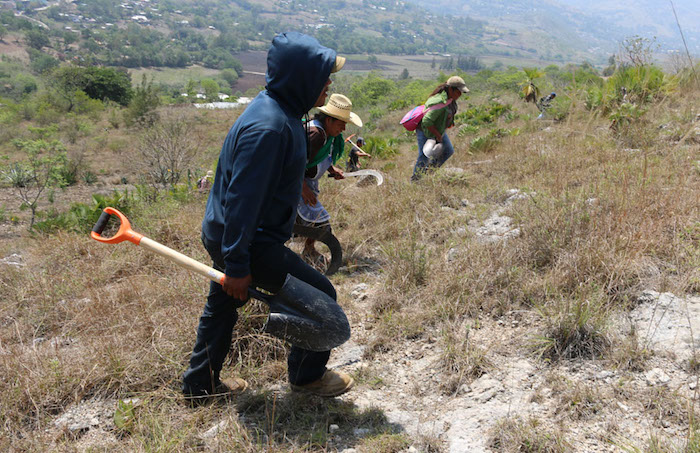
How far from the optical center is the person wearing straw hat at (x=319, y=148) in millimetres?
3449

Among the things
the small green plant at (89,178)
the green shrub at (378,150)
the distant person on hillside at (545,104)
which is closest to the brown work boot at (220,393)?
the green shrub at (378,150)

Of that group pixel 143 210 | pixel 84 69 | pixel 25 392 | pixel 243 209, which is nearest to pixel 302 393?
pixel 243 209

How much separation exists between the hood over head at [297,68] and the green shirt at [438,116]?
352cm

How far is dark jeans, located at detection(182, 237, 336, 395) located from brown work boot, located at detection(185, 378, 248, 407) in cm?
2

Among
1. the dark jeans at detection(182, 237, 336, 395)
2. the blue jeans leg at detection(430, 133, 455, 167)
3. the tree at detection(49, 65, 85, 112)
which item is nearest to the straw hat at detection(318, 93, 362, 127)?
the dark jeans at detection(182, 237, 336, 395)

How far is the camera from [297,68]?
1.89 metres

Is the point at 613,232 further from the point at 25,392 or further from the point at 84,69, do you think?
the point at 84,69

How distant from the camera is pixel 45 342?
281 cm

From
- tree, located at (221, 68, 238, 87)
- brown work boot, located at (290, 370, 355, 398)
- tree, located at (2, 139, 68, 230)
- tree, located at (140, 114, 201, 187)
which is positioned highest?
brown work boot, located at (290, 370, 355, 398)

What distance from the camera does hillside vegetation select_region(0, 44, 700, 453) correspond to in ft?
6.65

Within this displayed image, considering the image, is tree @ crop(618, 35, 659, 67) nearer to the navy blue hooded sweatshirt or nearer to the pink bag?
the pink bag

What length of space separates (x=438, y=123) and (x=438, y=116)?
9 cm

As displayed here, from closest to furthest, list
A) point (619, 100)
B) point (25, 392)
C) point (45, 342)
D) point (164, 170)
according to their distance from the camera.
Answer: point (25, 392)
point (45, 342)
point (619, 100)
point (164, 170)

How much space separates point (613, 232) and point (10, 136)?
29841mm
